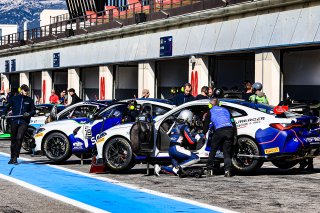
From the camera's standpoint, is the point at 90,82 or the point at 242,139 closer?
the point at 242,139

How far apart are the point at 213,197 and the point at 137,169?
5774 mm

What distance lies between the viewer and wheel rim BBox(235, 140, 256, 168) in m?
15.4

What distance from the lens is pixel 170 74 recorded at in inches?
1503

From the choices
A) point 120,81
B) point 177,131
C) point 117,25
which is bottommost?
point 177,131

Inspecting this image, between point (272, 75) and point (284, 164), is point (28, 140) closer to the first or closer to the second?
point (284, 164)

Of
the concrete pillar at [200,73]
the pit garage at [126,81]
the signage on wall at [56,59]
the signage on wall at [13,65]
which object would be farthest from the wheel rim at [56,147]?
the signage on wall at [13,65]

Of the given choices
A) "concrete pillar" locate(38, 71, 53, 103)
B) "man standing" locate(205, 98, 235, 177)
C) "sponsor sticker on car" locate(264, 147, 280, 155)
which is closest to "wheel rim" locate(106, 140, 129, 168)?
"man standing" locate(205, 98, 235, 177)

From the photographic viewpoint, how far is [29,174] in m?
16.1

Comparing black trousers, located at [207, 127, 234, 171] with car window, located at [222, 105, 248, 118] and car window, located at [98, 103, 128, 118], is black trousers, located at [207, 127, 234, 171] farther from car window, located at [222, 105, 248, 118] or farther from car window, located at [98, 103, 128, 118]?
car window, located at [98, 103, 128, 118]

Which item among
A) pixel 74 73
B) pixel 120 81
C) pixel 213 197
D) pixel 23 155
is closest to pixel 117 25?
pixel 120 81

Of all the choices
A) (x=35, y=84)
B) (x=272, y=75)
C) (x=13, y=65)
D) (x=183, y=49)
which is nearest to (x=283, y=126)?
(x=272, y=75)

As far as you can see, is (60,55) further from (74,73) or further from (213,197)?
(213,197)

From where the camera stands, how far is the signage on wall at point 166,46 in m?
36.1

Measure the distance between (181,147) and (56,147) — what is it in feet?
15.5
